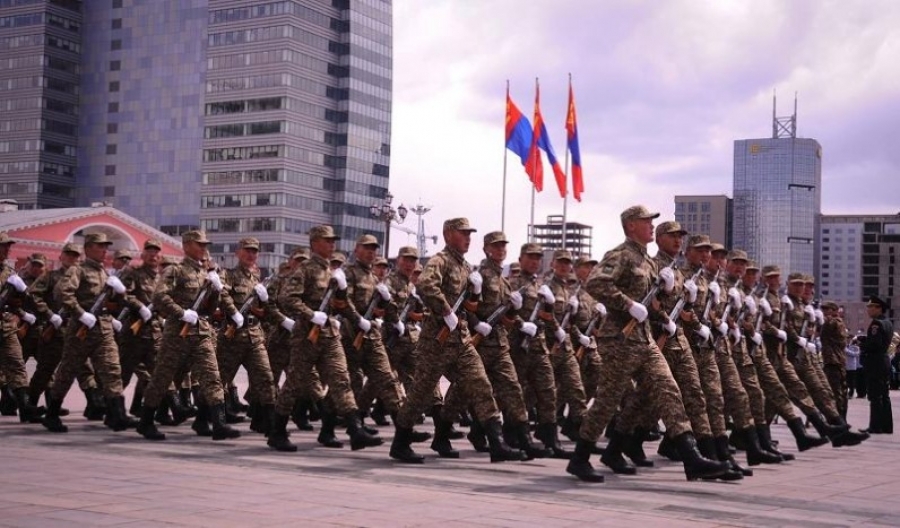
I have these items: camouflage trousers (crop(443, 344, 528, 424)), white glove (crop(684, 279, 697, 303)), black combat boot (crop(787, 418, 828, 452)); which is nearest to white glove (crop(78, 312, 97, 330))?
camouflage trousers (crop(443, 344, 528, 424))

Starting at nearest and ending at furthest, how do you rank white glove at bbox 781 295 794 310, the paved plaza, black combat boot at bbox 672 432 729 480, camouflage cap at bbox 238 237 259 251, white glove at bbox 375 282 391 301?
the paved plaza, black combat boot at bbox 672 432 729 480, white glove at bbox 375 282 391 301, camouflage cap at bbox 238 237 259 251, white glove at bbox 781 295 794 310

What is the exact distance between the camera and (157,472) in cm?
935

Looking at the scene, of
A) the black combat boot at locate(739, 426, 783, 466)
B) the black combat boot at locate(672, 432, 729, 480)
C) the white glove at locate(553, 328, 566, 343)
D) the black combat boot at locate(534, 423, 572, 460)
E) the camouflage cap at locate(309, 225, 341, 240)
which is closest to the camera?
the black combat boot at locate(672, 432, 729, 480)

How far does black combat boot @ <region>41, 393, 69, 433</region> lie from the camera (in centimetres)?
1288

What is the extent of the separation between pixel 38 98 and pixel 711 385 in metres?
128

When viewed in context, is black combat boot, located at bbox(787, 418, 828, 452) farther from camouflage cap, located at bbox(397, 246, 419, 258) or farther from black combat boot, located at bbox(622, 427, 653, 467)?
camouflage cap, located at bbox(397, 246, 419, 258)

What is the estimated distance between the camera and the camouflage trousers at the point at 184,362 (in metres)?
12.3

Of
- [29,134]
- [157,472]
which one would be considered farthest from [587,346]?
[29,134]

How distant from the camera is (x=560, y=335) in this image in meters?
13.2

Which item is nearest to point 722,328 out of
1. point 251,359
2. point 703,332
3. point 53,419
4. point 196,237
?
point 703,332

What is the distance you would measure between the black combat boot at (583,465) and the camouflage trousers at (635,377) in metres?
0.07

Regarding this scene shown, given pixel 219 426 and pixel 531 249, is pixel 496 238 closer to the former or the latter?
pixel 531 249

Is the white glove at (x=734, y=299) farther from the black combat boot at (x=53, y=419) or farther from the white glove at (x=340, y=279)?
the black combat boot at (x=53, y=419)

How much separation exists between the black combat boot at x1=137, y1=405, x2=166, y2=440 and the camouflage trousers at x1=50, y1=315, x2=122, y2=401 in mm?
918
